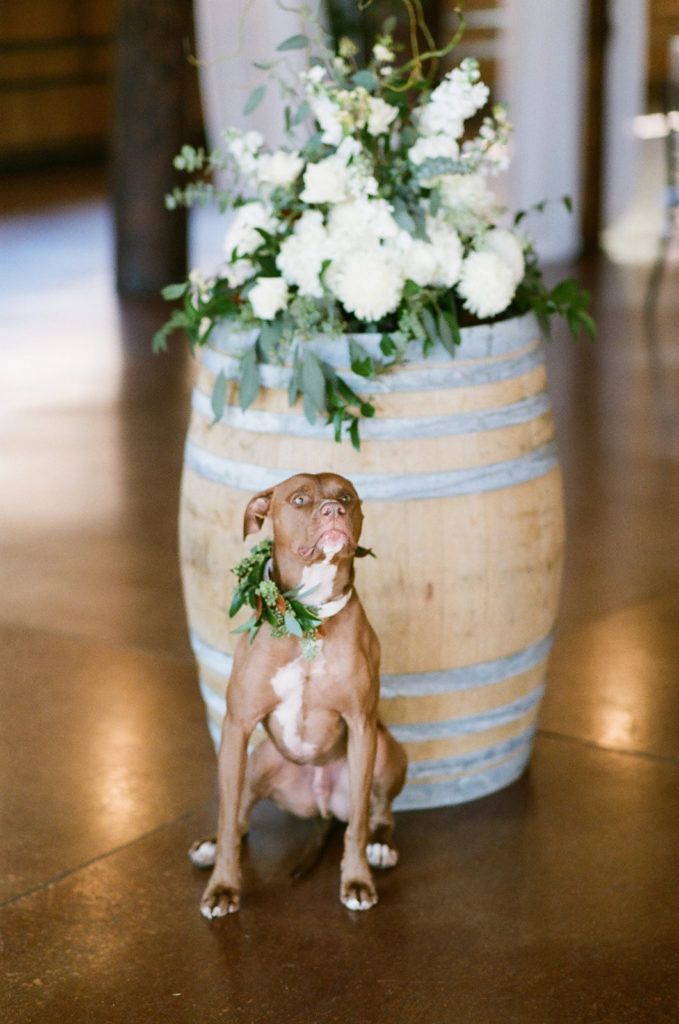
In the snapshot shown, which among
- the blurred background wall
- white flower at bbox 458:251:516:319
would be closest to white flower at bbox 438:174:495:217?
white flower at bbox 458:251:516:319

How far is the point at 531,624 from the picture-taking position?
264 centimetres

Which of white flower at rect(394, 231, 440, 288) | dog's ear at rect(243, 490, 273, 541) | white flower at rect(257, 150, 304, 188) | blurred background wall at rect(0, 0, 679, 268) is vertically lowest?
dog's ear at rect(243, 490, 273, 541)

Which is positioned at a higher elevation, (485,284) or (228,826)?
(485,284)

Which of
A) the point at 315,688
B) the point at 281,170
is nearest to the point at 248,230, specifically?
the point at 281,170

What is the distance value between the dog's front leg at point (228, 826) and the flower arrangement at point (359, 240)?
1.87ft

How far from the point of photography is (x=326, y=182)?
7.91ft

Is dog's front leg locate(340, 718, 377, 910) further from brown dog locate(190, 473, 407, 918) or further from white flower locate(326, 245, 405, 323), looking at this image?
white flower locate(326, 245, 405, 323)

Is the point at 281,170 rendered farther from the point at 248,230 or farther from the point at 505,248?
the point at 505,248

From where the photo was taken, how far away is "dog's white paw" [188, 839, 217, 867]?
2.49m

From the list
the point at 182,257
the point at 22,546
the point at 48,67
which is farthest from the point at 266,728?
the point at 48,67

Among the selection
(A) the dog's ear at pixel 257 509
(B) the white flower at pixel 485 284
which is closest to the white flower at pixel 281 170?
(B) the white flower at pixel 485 284

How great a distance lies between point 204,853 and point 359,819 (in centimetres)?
35

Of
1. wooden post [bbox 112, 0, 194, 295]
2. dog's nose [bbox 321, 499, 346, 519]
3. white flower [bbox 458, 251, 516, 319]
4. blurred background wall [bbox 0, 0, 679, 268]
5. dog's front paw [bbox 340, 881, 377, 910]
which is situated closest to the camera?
dog's nose [bbox 321, 499, 346, 519]

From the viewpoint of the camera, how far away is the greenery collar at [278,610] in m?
2.18
